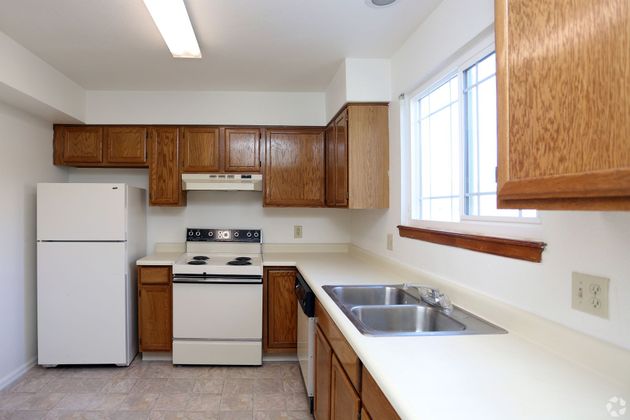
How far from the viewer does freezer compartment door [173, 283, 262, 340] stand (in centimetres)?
294

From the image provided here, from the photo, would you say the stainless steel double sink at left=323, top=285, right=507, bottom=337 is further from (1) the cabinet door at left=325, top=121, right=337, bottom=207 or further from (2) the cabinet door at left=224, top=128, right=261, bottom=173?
(2) the cabinet door at left=224, top=128, right=261, bottom=173

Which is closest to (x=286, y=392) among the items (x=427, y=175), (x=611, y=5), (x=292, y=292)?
(x=292, y=292)

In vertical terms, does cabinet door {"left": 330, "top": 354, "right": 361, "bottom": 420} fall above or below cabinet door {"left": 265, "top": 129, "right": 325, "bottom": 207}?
below

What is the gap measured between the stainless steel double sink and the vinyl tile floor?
37.2 inches

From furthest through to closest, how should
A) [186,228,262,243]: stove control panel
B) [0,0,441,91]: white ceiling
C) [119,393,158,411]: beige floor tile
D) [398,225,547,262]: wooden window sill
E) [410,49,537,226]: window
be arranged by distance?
[186,228,262,243]: stove control panel
[119,393,158,411]: beige floor tile
[0,0,441,91]: white ceiling
[410,49,537,226]: window
[398,225,547,262]: wooden window sill

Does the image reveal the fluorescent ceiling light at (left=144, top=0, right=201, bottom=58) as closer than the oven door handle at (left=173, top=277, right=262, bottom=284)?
Yes

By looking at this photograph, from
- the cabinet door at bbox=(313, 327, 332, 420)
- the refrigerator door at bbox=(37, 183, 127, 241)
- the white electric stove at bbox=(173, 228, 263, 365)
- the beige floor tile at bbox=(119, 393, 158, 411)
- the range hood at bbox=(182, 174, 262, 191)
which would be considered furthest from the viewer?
the range hood at bbox=(182, 174, 262, 191)

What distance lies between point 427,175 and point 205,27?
62.8 inches

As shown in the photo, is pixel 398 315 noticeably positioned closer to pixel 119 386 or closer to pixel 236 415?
pixel 236 415

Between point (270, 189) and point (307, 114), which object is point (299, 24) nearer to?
point (307, 114)

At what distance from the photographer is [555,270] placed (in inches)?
45.9

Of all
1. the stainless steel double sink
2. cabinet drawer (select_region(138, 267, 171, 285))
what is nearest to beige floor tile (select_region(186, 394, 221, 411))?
cabinet drawer (select_region(138, 267, 171, 285))

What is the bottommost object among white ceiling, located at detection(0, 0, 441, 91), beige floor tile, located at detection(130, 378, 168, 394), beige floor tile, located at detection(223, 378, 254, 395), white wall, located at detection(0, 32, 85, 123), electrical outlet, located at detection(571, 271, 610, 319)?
beige floor tile, located at detection(223, 378, 254, 395)

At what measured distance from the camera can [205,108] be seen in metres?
3.32
